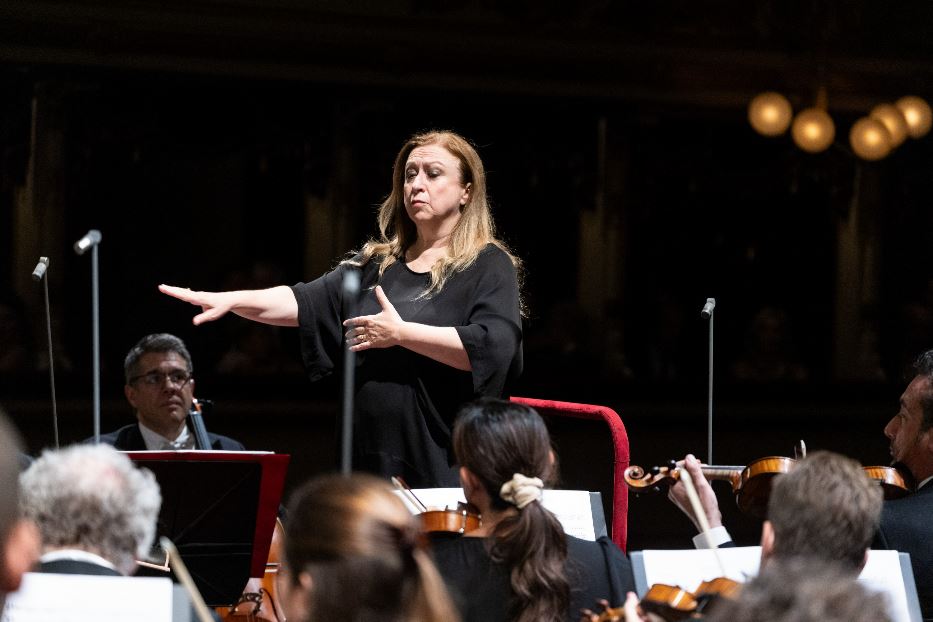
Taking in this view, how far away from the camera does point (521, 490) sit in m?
2.28

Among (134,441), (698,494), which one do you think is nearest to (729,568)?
(698,494)

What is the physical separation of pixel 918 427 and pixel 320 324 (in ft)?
4.72

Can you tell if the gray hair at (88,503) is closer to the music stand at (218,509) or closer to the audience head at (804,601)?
the music stand at (218,509)

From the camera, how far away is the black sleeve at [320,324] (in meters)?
3.36

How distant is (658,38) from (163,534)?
5680mm

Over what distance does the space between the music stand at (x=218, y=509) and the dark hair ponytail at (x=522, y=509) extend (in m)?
0.74

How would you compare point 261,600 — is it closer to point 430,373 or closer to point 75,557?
point 430,373

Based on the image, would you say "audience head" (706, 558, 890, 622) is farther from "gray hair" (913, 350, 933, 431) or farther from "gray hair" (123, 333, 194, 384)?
"gray hair" (123, 333, 194, 384)

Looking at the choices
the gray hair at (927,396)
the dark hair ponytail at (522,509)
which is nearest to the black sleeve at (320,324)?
the dark hair ponytail at (522,509)

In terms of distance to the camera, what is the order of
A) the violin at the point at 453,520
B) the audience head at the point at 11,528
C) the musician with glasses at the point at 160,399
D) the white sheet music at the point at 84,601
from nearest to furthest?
Result: the audience head at the point at 11,528 < the white sheet music at the point at 84,601 < the violin at the point at 453,520 < the musician with glasses at the point at 160,399

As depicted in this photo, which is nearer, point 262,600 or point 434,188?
point 434,188

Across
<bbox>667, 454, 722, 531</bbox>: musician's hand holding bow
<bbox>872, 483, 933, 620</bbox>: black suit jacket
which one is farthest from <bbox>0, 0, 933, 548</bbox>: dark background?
<bbox>872, 483, 933, 620</bbox>: black suit jacket

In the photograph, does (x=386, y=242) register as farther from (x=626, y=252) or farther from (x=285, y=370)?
(x=626, y=252)

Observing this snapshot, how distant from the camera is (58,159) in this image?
24.1ft
